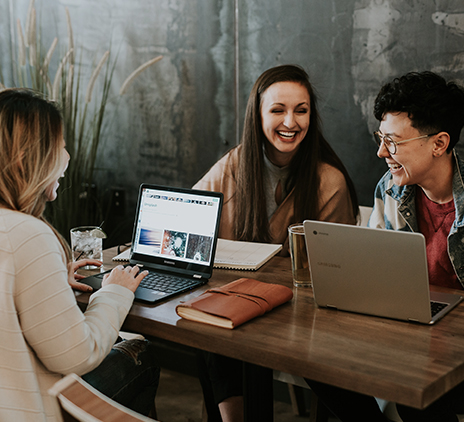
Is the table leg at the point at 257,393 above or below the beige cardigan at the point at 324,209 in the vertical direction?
below

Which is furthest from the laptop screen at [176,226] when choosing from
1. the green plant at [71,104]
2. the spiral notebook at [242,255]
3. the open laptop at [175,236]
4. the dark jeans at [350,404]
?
the green plant at [71,104]

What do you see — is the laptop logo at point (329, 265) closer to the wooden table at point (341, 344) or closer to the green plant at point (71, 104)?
the wooden table at point (341, 344)

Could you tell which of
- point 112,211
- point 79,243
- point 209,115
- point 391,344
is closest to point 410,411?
point 391,344

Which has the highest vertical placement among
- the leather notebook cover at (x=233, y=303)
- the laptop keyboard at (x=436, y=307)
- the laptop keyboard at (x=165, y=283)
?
the leather notebook cover at (x=233, y=303)

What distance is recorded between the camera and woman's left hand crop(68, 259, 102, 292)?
1633mm

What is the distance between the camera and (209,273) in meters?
1.71

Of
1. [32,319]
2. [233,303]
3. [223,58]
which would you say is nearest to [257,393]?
[233,303]

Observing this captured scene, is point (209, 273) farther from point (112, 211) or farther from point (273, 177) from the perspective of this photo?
point (112, 211)

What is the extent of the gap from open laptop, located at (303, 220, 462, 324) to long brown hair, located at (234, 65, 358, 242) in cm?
82

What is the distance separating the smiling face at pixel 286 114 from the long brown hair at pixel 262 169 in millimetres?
32

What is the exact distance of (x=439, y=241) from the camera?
6.03 ft

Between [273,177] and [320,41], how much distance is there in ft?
2.24

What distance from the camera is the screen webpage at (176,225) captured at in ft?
5.72

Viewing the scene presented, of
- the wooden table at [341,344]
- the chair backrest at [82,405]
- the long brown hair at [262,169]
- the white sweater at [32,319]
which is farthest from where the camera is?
the long brown hair at [262,169]
